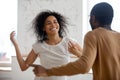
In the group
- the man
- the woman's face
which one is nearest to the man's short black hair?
the man

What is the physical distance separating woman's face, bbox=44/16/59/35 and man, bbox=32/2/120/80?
83cm

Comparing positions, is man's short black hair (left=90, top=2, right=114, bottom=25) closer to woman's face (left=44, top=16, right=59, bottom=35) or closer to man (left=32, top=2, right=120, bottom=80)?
man (left=32, top=2, right=120, bottom=80)

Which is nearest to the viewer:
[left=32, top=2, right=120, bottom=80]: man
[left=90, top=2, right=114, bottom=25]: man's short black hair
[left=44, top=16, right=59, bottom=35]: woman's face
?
[left=32, top=2, right=120, bottom=80]: man

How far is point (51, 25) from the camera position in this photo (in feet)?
7.68

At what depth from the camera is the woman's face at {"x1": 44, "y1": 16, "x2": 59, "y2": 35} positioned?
91.7 inches

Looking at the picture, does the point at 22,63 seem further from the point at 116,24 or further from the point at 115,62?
the point at 116,24

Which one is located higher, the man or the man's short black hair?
the man's short black hair

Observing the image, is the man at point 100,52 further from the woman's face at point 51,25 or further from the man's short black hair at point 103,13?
the woman's face at point 51,25

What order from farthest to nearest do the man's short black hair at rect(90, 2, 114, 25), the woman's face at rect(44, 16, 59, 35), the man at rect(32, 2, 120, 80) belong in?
1. the woman's face at rect(44, 16, 59, 35)
2. the man's short black hair at rect(90, 2, 114, 25)
3. the man at rect(32, 2, 120, 80)

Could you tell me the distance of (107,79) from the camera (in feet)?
4.84

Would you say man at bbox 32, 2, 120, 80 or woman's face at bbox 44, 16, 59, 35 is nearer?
man at bbox 32, 2, 120, 80

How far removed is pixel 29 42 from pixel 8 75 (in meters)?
0.66

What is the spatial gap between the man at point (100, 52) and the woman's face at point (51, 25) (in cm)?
83

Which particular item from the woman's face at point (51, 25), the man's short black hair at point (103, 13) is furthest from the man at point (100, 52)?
the woman's face at point (51, 25)
